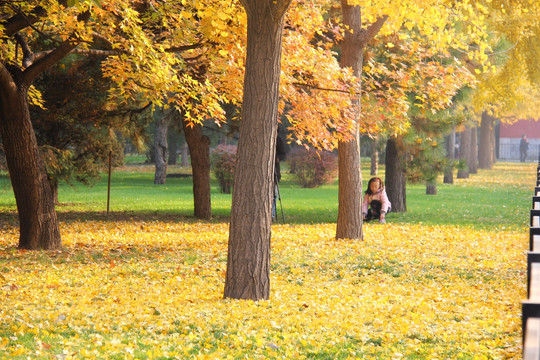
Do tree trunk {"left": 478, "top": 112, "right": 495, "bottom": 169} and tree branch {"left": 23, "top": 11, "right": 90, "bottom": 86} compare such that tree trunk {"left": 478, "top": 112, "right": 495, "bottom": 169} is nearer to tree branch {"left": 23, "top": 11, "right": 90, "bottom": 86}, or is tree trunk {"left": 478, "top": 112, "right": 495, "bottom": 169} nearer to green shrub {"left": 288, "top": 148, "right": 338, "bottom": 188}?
green shrub {"left": 288, "top": 148, "right": 338, "bottom": 188}

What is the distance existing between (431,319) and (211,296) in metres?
2.34

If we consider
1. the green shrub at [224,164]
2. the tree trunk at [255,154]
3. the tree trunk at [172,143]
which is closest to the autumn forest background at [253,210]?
the tree trunk at [255,154]

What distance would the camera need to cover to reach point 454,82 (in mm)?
12664

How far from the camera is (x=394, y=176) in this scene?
19953 millimetres

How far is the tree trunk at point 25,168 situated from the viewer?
1100 centimetres

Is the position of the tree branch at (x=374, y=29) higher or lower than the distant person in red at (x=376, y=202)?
higher

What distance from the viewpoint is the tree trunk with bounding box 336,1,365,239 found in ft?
42.4

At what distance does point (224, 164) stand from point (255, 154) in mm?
20912

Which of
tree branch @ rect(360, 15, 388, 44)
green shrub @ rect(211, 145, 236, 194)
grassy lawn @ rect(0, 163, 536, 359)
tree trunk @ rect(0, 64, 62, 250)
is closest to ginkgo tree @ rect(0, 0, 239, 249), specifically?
tree trunk @ rect(0, 64, 62, 250)

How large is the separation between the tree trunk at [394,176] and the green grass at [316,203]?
529 mm

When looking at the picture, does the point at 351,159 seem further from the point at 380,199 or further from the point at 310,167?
the point at 310,167

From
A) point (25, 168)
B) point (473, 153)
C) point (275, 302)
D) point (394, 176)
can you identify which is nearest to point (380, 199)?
point (394, 176)

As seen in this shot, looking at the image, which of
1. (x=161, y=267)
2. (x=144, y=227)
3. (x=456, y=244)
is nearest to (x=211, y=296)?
A: (x=161, y=267)

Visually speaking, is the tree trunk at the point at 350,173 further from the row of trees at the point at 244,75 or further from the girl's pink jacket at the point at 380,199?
the girl's pink jacket at the point at 380,199
